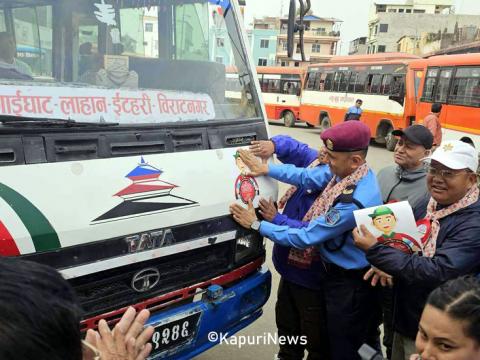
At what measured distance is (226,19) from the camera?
3197mm

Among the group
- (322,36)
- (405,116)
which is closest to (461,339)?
(405,116)

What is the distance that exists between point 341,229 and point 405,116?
531 inches

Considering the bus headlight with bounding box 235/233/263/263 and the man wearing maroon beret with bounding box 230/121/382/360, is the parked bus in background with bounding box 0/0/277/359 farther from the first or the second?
the man wearing maroon beret with bounding box 230/121/382/360

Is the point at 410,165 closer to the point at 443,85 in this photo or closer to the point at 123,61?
the point at 123,61

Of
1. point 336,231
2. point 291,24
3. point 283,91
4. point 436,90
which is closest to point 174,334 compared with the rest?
point 336,231

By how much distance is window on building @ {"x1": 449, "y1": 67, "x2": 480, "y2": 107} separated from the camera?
11.4 m

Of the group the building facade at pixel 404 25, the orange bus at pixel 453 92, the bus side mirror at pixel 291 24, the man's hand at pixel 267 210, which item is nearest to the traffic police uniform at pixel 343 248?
the man's hand at pixel 267 210

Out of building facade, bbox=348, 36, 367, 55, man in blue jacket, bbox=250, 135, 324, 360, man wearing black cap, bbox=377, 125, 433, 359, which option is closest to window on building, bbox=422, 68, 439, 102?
man wearing black cap, bbox=377, 125, 433, 359

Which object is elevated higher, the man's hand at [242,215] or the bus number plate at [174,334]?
the man's hand at [242,215]

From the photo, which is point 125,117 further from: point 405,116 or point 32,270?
point 405,116

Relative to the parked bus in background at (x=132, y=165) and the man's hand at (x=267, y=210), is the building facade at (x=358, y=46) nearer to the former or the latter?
the parked bus in background at (x=132, y=165)

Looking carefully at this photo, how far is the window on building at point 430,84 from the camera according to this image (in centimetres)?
1331

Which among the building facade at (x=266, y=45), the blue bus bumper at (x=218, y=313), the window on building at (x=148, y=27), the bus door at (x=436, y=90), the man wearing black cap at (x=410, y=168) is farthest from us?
the building facade at (x=266, y=45)

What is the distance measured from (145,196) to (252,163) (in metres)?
0.79
